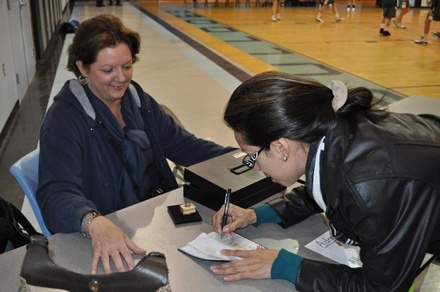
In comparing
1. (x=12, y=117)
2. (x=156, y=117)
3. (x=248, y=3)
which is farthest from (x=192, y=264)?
(x=248, y=3)

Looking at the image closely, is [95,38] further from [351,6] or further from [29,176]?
[351,6]

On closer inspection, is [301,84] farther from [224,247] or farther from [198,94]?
[198,94]

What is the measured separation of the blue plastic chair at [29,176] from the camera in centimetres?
178

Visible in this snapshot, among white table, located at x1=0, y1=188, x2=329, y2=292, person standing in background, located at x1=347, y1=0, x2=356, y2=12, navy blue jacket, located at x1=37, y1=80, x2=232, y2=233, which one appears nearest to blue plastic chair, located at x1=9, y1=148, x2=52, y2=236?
navy blue jacket, located at x1=37, y1=80, x2=232, y2=233

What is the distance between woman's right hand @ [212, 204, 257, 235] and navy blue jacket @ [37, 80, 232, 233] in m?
0.42

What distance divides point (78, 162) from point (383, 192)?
1147 mm

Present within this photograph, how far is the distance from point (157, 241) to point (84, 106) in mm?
700

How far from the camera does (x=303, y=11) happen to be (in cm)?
1684

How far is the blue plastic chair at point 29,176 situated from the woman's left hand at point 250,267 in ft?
2.66

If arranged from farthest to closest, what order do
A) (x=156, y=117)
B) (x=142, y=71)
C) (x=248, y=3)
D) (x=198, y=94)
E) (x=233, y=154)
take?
(x=248, y=3)
(x=142, y=71)
(x=198, y=94)
(x=156, y=117)
(x=233, y=154)

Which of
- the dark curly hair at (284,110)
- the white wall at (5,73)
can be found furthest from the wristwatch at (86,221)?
the white wall at (5,73)

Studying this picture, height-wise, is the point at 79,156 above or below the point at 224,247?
above

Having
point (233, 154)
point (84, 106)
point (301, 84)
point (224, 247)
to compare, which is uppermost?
point (301, 84)

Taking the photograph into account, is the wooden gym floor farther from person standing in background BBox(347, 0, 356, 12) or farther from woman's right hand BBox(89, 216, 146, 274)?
woman's right hand BBox(89, 216, 146, 274)
